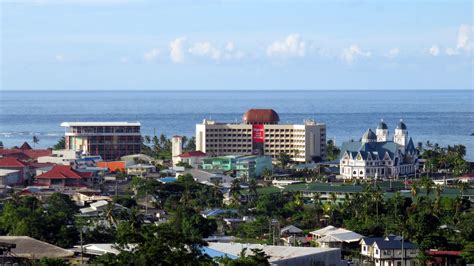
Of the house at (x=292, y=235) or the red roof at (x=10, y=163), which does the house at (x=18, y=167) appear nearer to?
the red roof at (x=10, y=163)

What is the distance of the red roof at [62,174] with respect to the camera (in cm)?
7269

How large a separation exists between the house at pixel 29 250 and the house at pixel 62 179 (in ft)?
96.6

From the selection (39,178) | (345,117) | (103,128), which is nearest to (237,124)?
(103,128)

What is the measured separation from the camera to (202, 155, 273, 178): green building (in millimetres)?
82625

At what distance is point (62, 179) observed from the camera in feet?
238

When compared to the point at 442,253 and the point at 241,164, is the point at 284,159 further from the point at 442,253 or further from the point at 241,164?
the point at 442,253

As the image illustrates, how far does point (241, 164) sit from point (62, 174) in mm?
14972

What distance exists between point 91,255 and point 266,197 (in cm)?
2140

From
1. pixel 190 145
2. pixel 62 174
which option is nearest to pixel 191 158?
pixel 190 145

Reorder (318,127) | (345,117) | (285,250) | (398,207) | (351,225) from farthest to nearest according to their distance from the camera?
(345,117), (318,127), (398,207), (351,225), (285,250)

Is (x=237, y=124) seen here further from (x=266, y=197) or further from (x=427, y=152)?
(x=266, y=197)

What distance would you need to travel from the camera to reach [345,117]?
186000 millimetres

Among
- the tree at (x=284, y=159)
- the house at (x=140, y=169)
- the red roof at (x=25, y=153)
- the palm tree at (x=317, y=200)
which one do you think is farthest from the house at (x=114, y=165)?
the palm tree at (x=317, y=200)

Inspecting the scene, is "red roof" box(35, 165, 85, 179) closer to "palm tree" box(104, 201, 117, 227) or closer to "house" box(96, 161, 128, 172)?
"house" box(96, 161, 128, 172)
